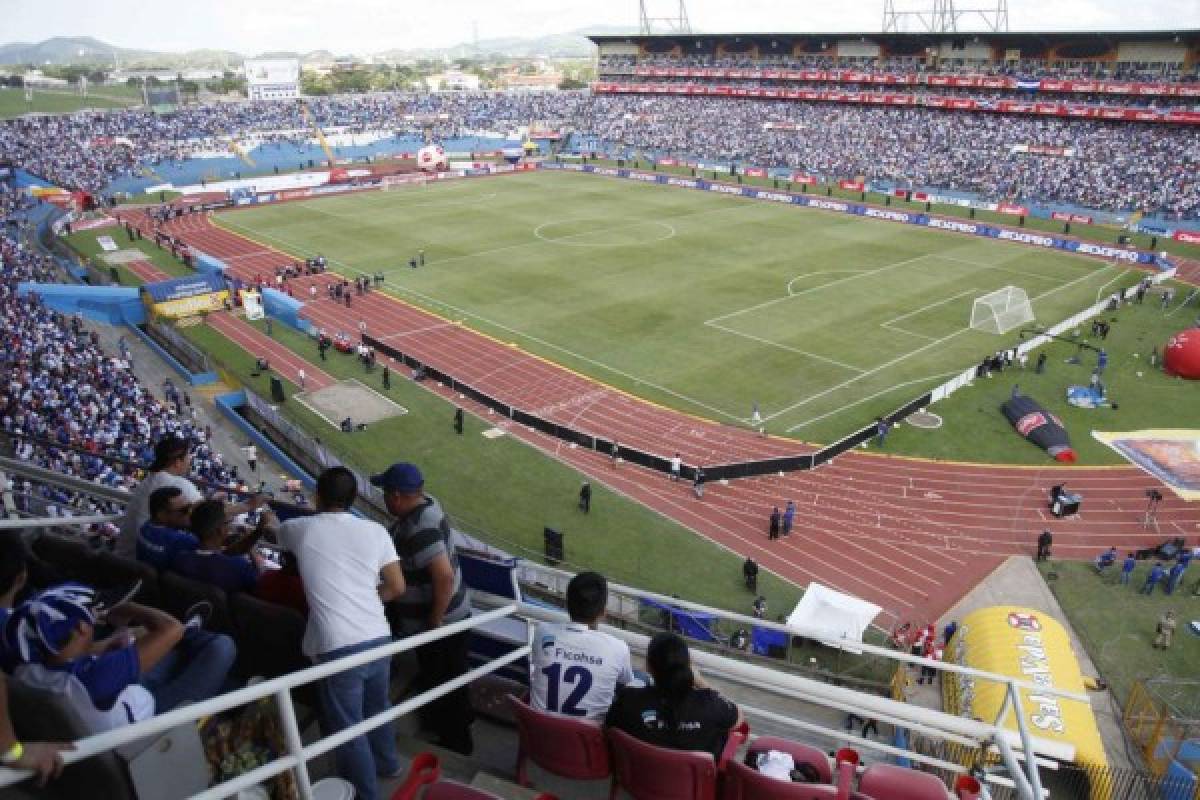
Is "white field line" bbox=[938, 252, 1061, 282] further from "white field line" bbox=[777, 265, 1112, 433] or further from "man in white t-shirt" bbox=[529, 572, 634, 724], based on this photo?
"man in white t-shirt" bbox=[529, 572, 634, 724]

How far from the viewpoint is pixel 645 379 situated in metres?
31.6

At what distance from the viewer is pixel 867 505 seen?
23719 millimetres

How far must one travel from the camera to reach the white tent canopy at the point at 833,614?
55.6 ft

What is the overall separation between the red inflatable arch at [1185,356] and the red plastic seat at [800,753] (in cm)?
3374

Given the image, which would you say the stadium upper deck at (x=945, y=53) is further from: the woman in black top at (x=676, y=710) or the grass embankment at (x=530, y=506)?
the woman in black top at (x=676, y=710)

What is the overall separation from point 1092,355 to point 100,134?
84932 mm

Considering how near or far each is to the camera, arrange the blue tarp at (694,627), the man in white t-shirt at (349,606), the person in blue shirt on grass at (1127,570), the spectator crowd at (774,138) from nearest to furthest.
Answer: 1. the man in white t-shirt at (349,606)
2. the blue tarp at (694,627)
3. the person in blue shirt on grass at (1127,570)
4. the spectator crowd at (774,138)

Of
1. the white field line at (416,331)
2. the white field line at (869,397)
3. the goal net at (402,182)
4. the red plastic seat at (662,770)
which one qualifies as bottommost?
the white field line at (869,397)

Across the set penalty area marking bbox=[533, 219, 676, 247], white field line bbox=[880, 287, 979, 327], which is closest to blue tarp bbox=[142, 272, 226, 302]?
penalty area marking bbox=[533, 219, 676, 247]

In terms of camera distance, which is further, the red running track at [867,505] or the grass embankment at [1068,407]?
the grass embankment at [1068,407]

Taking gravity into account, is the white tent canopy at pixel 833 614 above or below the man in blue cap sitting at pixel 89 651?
below

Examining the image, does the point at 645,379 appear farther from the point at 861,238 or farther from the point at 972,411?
the point at 861,238

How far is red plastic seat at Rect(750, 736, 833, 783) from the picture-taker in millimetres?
Result: 4703

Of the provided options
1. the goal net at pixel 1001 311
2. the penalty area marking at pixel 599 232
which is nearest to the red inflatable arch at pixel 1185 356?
the goal net at pixel 1001 311
